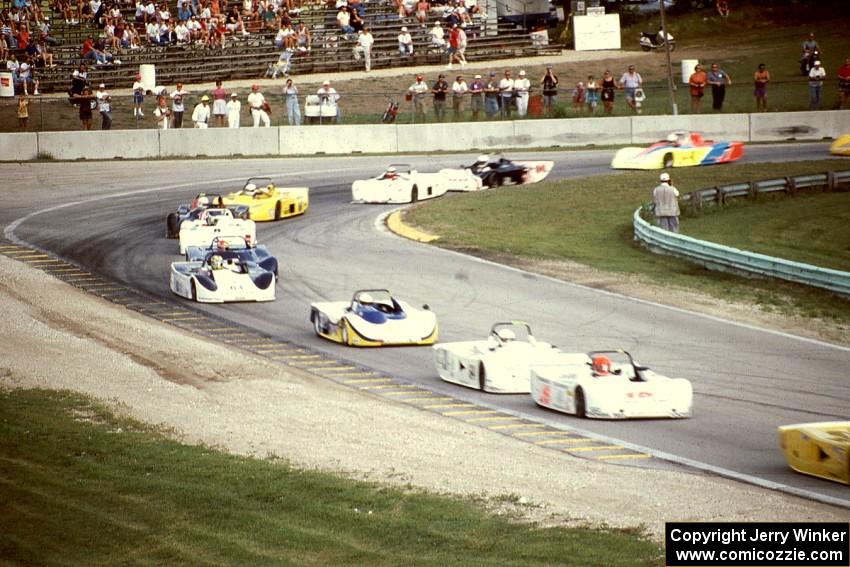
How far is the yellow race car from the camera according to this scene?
33.4 metres

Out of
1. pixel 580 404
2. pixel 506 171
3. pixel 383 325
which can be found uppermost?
pixel 506 171

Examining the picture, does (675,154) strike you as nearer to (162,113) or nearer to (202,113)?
(202,113)

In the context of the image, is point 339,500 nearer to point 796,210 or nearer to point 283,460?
point 283,460

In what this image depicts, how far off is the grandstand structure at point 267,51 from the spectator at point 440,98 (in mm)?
8955

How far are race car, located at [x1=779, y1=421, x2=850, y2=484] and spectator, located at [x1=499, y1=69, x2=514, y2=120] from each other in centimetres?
3147

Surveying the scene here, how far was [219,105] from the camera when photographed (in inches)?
1747

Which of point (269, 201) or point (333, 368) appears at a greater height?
point (269, 201)

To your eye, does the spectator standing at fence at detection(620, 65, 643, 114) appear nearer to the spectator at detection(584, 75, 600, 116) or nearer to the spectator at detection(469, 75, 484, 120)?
the spectator at detection(584, 75, 600, 116)

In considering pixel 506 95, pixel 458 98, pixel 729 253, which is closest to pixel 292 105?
pixel 458 98

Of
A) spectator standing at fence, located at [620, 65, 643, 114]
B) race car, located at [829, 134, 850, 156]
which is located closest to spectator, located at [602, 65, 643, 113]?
spectator standing at fence, located at [620, 65, 643, 114]

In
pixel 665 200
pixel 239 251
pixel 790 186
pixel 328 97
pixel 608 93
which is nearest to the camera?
pixel 239 251

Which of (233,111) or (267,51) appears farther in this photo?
(267,51)

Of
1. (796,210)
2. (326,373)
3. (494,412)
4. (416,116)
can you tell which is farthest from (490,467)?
(416,116)

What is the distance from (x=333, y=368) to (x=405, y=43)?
35994mm
